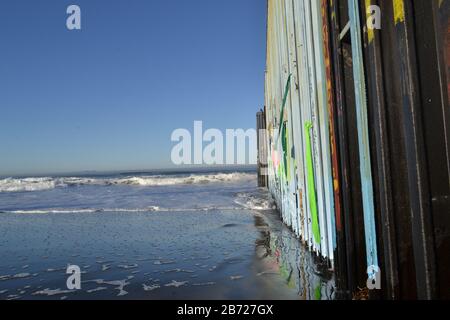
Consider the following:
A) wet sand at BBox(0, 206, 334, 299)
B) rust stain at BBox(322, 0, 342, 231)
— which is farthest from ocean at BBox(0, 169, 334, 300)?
rust stain at BBox(322, 0, 342, 231)

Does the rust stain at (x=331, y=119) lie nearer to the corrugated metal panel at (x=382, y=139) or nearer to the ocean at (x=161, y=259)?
the corrugated metal panel at (x=382, y=139)

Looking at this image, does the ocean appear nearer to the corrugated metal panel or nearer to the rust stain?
the corrugated metal panel

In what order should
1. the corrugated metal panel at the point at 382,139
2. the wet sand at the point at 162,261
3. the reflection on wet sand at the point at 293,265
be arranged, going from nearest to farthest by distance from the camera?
the corrugated metal panel at the point at 382,139 < the reflection on wet sand at the point at 293,265 < the wet sand at the point at 162,261

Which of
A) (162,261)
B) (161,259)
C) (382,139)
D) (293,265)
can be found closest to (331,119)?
(382,139)

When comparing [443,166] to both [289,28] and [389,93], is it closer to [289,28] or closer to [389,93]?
[389,93]

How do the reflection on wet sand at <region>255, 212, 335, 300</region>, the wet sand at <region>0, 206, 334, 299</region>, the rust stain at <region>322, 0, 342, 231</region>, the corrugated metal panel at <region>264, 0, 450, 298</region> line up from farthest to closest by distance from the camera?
the wet sand at <region>0, 206, 334, 299</region> → the reflection on wet sand at <region>255, 212, 335, 300</region> → the rust stain at <region>322, 0, 342, 231</region> → the corrugated metal panel at <region>264, 0, 450, 298</region>

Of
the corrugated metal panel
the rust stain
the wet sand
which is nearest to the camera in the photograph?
the corrugated metal panel

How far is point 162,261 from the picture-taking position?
5887 millimetres

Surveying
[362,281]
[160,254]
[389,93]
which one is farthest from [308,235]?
[389,93]

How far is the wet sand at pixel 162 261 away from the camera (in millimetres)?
4375

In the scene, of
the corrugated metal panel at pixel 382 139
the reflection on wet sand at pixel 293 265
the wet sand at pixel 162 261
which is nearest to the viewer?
the corrugated metal panel at pixel 382 139

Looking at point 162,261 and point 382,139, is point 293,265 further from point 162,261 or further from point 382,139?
point 382,139

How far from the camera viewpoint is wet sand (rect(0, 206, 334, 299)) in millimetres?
4375

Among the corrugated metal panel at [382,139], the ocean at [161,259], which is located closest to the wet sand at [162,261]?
the ocean at [161,259]
